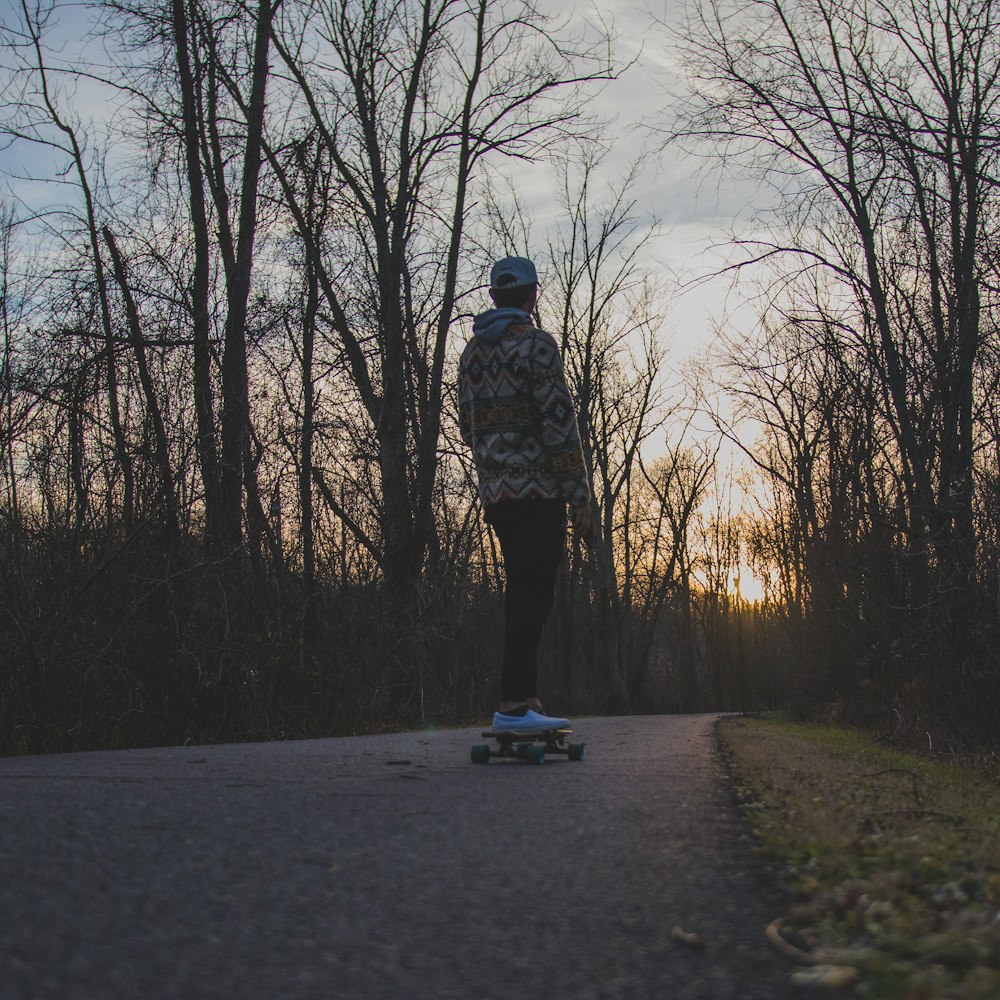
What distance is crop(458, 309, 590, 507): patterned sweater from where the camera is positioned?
534cm

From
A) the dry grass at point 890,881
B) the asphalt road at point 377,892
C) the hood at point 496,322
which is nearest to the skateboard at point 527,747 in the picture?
the asphalt road at point 377,892

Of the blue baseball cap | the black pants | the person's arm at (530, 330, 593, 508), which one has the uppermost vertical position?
the blue baseball cap

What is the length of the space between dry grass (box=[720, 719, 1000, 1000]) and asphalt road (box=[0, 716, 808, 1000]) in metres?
0.10

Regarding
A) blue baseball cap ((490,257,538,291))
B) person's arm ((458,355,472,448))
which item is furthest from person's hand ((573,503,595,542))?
blue baseball cap ((490,257,538,291))

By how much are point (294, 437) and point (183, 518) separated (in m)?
3.08

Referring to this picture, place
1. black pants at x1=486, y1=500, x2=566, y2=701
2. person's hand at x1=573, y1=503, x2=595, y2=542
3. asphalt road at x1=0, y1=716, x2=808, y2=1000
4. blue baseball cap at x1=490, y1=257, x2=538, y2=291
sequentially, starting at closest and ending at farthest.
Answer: asphalt road at x1=0, y1=716, x2=808, y2=1000 → person's hand at x1=573, y1=503, x2=595, y2=542 → black pants at x1=486, y1=500, x2=566, y2=701 → blue baseball cap at x1=490, y1=257, x2=538, y2=291

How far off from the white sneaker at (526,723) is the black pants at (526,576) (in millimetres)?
154

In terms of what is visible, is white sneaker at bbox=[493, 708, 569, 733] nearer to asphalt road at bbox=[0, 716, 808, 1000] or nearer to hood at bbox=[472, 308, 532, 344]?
asphalt road at bbox=[0, 716, 808, 1000]

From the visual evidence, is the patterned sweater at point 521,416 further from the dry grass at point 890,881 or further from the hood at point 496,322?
the dry grass at point 890,881

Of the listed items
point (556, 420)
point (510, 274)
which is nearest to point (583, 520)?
point (556, 420)

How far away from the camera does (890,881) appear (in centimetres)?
201

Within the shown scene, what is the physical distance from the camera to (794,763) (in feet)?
15.5

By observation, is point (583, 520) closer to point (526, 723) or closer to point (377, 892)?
point (526, 723)

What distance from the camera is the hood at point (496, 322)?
214 inches
